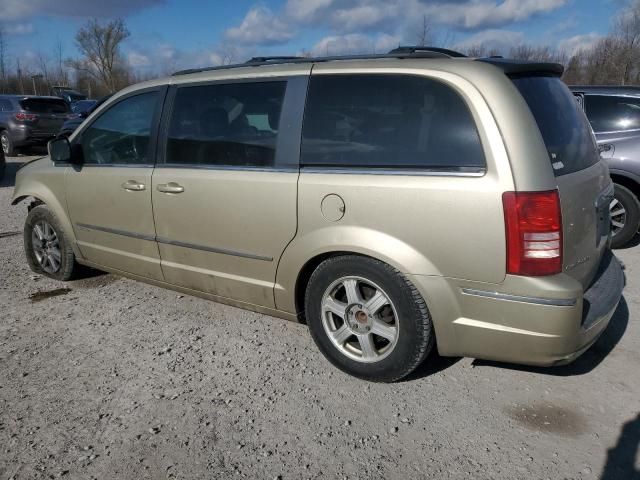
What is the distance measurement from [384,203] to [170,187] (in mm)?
1653

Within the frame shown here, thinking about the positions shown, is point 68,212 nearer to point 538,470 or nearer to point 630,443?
point 538,470

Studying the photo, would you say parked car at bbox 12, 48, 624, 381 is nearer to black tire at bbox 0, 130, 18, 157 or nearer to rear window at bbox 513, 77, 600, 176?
rear window at bbox 513, 77, 600, 176

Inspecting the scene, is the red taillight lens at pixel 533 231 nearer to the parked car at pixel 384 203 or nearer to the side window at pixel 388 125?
the parked car at pixel 384 203

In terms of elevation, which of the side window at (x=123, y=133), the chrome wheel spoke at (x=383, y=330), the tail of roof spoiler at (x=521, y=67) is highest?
the tail of roof spoiler at (x=521, y=67)

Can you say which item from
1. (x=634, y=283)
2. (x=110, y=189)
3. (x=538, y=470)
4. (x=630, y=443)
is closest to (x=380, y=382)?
(x=538, y=470)

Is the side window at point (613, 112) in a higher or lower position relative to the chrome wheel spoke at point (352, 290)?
higher

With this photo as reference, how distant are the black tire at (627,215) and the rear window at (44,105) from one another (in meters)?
14.2

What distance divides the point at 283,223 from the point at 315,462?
134cm

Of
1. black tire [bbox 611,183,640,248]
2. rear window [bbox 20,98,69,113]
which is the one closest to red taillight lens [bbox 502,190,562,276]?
black tire [bbox 611,183,640,248]

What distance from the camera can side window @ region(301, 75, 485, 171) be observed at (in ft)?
8.25

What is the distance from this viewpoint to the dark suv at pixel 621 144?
5.36 meters

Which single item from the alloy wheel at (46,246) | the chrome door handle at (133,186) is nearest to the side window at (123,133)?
the chrome door handle at (133,186)

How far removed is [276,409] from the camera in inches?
109

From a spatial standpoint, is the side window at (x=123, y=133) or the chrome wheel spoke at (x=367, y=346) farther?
the side window at (x=123, y=133)
